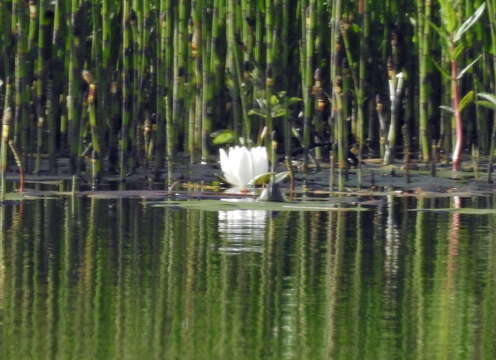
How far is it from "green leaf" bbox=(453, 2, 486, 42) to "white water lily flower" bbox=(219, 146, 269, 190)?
2.16m

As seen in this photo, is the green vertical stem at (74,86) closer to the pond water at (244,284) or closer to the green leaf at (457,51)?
the pond water at (244,284)

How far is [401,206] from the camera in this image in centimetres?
716

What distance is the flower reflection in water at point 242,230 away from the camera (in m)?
5.58

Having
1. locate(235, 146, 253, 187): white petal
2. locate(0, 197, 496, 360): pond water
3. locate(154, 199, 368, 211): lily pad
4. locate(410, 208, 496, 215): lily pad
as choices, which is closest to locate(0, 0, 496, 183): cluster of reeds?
locate(235, 146, 253, 187): white petal

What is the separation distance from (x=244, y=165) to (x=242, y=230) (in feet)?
5.10

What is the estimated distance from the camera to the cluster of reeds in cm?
889

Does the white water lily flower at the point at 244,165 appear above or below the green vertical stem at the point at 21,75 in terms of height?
below

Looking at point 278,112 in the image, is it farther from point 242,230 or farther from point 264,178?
point 242,230

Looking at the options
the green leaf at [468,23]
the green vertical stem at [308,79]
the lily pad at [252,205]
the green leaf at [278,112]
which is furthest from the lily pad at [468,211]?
the green leaf at [468,23]

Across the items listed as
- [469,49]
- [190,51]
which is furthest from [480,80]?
[190,51]

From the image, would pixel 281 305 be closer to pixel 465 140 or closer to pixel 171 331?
pixel 171 331

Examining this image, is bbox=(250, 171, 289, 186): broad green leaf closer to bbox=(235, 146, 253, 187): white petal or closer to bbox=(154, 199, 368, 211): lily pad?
bbox=(235, 146, 253, 187): white petal

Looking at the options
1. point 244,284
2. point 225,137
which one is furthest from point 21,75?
point 244,284

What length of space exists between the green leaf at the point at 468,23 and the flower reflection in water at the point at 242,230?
9.44ft
